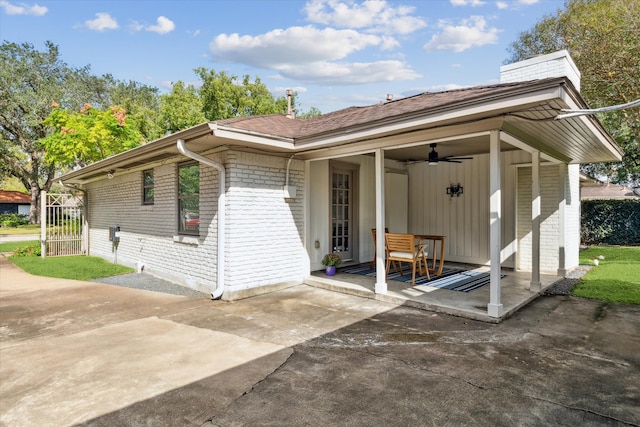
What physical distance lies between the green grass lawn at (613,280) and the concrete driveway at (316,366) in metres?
0.57

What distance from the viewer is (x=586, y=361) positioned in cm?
334

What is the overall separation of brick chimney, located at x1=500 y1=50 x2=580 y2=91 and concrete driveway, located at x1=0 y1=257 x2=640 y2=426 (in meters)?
4.39

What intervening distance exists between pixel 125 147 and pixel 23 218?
22024mm

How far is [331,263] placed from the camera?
711 centimetres

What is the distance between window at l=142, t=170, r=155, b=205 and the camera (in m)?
8.09

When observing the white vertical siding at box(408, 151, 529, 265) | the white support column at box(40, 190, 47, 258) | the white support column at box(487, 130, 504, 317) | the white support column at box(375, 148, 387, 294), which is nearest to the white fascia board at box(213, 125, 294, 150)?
the white support column at box(375, 148, 387, 294)

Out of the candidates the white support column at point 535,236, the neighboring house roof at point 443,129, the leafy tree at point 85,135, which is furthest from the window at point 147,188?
the leafy tree at point 85,135

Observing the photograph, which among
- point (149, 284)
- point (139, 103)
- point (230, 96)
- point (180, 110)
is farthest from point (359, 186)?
point (139, 103)

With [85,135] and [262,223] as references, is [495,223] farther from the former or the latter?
[85,135]

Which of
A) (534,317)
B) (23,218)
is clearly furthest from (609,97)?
(23,218)

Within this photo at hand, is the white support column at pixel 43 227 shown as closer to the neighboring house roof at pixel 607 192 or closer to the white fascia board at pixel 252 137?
the white fascia board at pixel 252 137

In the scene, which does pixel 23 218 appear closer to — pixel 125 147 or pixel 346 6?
pixel 125 147

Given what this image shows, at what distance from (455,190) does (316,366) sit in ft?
20.9

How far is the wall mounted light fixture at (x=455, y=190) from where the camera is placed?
27.5 ft
